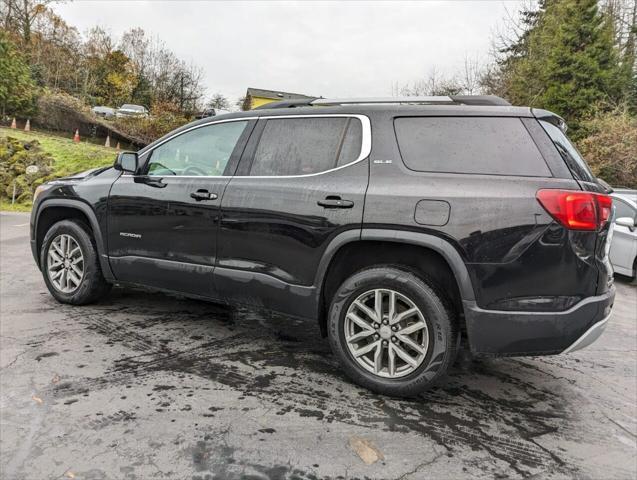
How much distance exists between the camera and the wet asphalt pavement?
2.23 meters

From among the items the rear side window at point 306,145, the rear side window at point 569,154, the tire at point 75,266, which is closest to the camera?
the rear side window at point 569,154

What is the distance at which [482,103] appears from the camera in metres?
3.02

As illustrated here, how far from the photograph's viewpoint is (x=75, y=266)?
4.36 m

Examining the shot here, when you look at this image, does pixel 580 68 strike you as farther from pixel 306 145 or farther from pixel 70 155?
pixel 306 145

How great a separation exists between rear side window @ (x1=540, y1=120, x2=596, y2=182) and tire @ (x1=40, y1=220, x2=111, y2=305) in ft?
12.4

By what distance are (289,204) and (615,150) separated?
1769cm

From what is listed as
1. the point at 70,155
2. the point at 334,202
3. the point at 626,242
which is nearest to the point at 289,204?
the point at 334,202

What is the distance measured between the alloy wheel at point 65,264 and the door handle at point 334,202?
255 centimetres

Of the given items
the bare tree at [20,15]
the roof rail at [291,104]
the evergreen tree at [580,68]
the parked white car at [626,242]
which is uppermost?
the bare tree at [20,15]

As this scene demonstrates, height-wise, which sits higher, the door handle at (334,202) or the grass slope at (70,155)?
the grass slope at (70,155)

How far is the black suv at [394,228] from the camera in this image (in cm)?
260

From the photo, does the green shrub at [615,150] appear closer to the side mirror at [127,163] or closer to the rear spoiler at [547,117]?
the rear spoiler at [547,117]

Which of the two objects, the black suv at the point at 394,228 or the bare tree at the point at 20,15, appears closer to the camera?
the black suv at the point at 394,228

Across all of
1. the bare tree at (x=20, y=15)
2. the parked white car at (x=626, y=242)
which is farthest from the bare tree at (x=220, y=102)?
the parked white car at (x=626, y=242)
